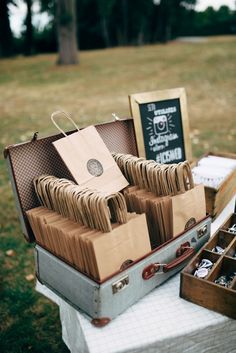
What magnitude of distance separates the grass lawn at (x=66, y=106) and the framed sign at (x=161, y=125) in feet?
4.86

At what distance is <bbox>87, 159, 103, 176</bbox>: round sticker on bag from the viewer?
1.56 m

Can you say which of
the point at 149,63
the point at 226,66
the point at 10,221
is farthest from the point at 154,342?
the point at 149,63

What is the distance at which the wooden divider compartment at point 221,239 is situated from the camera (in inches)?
61.4

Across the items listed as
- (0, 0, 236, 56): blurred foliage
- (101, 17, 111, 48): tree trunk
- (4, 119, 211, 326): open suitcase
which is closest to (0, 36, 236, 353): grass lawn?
(4, 119, 211, 326): open suitcase

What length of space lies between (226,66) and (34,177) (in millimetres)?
12672

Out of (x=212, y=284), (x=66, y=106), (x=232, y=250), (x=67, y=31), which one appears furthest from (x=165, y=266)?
(x=67, y=31)

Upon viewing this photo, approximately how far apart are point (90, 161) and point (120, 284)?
0.55m

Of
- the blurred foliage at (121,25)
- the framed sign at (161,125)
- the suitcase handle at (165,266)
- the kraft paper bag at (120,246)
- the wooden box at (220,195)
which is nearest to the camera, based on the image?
the kraft paper bag at (120,246)

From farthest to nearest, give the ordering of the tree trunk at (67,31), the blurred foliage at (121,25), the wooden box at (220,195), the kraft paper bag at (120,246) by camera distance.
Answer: the blurred foliage at (121,25) → the tree trunk at (67,31) → the wooden box at (220,195) → the kraft paper bag at (120,246)

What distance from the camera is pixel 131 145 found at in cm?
200

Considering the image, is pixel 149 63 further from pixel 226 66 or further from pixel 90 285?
pixel 90 285

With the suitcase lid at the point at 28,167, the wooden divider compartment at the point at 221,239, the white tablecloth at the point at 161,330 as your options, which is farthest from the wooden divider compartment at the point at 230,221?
the suitcase lid at the point at 28,167

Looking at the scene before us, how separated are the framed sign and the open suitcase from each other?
2.14 ft

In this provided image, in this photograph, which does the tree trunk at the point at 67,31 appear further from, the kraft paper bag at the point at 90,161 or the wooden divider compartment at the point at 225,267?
the wooden divider compartment at the point at 225,267
